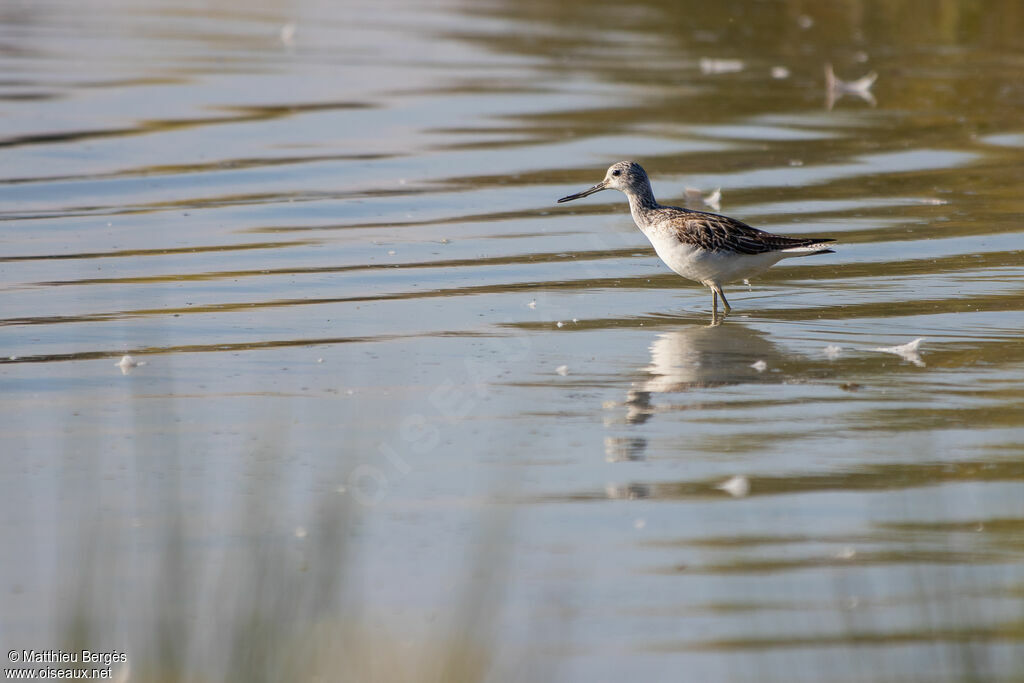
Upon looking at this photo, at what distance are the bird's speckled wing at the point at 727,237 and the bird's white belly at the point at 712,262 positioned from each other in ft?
0.12

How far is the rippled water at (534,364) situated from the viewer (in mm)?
5527

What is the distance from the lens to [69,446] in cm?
719

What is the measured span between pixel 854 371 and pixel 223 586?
508cm

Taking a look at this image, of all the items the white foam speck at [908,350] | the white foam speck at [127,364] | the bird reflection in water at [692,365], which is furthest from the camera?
the white foam speck at [908,350]

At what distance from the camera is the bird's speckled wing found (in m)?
9.67

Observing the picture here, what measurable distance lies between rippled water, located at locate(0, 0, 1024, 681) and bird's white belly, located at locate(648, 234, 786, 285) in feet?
1.05

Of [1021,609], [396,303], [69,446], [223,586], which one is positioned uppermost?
[396,303]

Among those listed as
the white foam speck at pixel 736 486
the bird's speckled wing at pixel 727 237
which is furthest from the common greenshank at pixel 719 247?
the white foam speck at pixel 736 486

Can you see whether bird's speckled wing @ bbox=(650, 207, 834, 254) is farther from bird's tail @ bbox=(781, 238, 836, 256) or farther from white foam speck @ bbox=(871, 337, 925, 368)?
white foam speck @ bbox=(871, 337, 925, 368)

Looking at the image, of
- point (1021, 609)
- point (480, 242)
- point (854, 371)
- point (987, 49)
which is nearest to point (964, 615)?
point (1021, 609)

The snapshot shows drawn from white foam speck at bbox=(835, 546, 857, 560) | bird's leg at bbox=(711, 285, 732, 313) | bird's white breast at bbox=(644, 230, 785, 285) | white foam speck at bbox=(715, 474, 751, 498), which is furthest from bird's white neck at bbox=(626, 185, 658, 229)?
white foam speck at bbox=(835, 546, 857, 560)

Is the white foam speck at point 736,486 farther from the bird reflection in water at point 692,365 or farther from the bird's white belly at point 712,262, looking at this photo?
the bird's white belly at point 712,262

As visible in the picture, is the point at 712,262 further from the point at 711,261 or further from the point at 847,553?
the point at 847,553

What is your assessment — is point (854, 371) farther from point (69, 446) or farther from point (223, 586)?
point (223, 586)
